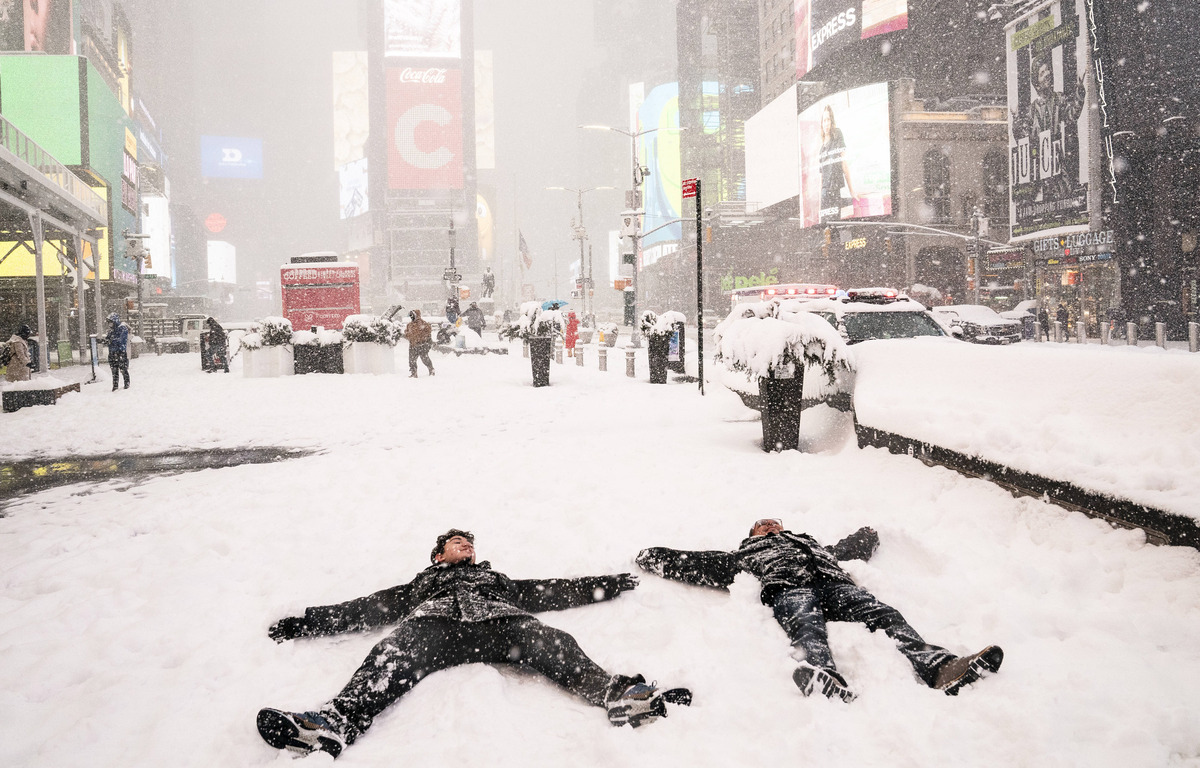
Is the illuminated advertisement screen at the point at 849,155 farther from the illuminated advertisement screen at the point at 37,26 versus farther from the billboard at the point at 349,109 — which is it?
the billboard at the point at 349,109

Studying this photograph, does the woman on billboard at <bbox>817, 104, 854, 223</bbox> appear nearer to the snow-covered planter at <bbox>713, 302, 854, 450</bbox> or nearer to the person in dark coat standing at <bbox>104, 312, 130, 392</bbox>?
the person in dark coat standing at <bbox>104, 312, 130, 392</bbox>

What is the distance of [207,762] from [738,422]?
854cm

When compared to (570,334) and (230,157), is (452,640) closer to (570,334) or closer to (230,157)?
(570,334)

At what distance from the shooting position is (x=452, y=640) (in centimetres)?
→ 329

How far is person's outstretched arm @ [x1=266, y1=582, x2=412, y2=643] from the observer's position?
147 inches

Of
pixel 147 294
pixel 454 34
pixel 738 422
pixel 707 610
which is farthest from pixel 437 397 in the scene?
pixel 454 34

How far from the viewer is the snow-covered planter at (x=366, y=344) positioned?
65.8ft

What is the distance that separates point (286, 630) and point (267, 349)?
17.5 meters

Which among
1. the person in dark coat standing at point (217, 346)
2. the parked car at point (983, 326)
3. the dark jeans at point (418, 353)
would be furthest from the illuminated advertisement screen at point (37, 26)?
the parked car at point (983, 326)

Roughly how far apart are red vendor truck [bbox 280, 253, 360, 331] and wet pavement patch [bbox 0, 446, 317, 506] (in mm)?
20172

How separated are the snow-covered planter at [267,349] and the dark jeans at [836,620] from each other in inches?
724

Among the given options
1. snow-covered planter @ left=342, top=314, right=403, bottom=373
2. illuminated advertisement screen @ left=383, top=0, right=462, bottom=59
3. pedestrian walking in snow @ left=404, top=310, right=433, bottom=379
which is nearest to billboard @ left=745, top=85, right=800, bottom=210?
snow-covered planter @ left=342, top=314, right=403, bottom=373

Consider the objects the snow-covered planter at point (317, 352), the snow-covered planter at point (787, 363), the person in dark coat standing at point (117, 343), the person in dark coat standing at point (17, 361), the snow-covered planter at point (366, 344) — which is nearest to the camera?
the snow-covered planter at point (787, 363)

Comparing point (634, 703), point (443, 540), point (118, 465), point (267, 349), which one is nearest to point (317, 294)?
point (267, 349)
